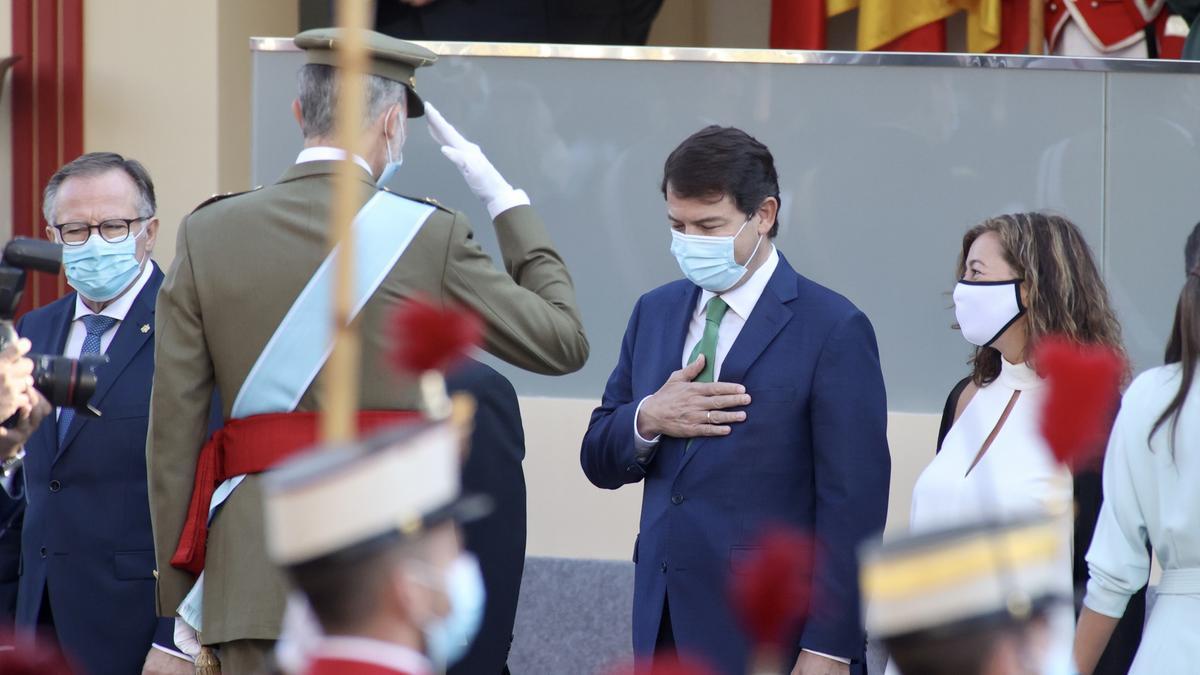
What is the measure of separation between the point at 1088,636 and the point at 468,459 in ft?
4.54

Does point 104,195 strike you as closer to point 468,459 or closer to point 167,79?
point 468,459

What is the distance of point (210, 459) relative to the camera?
3189 mm

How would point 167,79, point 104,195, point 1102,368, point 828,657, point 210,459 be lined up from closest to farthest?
point 1102,368, point 210,459, point 828,657, point 104,195, point 167,79

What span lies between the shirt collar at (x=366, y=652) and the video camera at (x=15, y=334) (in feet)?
4.35

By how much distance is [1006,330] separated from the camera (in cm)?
382

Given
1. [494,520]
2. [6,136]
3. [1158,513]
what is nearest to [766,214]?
[494,520]

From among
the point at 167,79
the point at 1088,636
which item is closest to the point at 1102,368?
the point at 1088,636

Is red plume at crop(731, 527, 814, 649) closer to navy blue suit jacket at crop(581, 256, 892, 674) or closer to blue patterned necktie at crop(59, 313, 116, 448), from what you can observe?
navy blue suit jacket at crop(581, 256, 892, 674)

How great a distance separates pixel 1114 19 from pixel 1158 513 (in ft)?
10.4

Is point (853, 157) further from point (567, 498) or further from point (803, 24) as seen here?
point (567, 498)

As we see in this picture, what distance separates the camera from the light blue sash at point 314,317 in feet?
9.93

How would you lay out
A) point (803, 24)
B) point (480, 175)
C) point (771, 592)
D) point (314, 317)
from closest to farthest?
point (771, 592), point (314, 317), point (480, 175), point (803, 24)

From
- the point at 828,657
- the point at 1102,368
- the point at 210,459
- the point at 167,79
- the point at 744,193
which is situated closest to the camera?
the point at 1102,368

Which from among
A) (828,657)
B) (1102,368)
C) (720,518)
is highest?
(1102,368)
